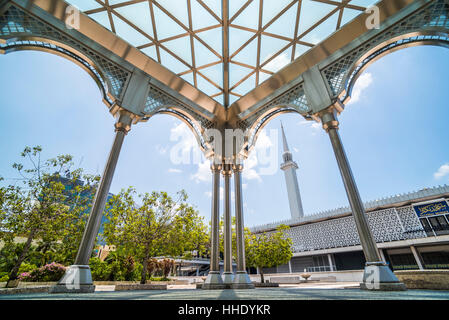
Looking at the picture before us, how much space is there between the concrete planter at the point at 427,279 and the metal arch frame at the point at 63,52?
844cm

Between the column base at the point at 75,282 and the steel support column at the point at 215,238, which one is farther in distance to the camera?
the steel support column at the point at 215,238

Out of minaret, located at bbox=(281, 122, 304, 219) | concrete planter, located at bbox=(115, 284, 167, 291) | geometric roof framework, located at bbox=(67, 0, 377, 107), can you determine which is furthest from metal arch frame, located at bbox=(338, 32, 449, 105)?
minaret, located at bbox=(281, 122, 304, 219)

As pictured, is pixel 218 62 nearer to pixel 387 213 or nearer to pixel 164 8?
pixel 164 8

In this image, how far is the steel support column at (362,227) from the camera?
379cm

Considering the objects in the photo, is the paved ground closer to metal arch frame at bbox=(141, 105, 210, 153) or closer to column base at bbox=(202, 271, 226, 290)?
column base at bbox=(202, 271, 226, 290)

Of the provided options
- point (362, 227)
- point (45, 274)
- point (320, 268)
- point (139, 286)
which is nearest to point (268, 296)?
point (362, 227)

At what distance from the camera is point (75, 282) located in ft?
12.4

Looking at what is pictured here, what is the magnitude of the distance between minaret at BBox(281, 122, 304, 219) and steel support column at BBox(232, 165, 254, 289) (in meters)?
32.5

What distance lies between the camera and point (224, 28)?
272 inches

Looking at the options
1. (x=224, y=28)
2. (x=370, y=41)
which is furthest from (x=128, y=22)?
(x=370, y=41)

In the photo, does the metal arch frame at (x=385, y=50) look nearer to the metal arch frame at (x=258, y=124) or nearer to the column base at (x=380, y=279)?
the metal arch frame at (x=258, y=124)

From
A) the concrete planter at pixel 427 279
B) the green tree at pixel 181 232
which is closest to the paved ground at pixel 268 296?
the concrete planter at pixel 427 279

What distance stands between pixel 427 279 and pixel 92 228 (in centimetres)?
728

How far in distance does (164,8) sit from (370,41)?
5787mm
